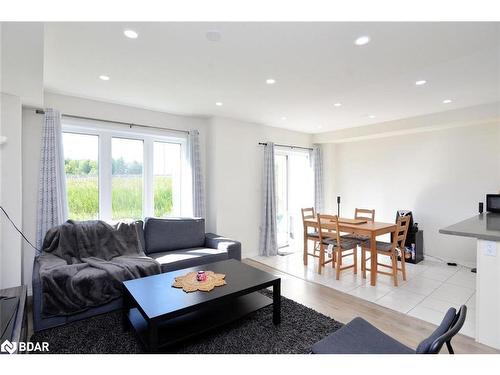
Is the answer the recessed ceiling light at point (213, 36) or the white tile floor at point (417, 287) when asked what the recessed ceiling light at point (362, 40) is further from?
Answer: the white tile floor at point (417, 287)

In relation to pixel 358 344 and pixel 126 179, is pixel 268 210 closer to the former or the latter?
pixel 126 179

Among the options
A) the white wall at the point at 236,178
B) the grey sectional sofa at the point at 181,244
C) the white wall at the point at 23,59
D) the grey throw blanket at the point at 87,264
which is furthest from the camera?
the white wall at the point at 236,178

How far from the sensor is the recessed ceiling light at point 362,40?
1898 mm

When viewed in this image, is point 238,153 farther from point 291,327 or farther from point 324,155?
point 291,327

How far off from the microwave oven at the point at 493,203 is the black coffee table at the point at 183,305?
3404 mm

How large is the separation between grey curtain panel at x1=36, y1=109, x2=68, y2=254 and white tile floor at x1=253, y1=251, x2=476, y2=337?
9.98ft

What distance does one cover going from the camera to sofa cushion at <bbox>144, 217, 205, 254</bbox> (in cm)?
349

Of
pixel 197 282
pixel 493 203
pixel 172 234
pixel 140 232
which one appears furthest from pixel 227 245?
pixel 493 203

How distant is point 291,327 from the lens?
2301 mm

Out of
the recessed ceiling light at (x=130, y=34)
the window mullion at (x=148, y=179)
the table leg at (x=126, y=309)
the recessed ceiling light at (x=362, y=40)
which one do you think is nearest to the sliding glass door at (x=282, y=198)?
the window mullion at (x=148, y=179)

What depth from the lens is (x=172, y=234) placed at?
11.9 ft

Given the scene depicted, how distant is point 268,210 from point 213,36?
130 inches

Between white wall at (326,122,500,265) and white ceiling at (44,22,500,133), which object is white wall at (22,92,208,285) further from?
white wall at (326,122,500,265)
